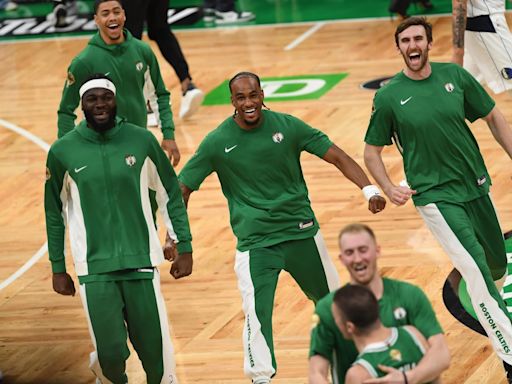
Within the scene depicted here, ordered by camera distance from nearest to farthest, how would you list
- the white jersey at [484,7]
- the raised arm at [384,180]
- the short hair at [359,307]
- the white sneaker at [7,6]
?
the short hair at [359,307]
the raised arm at [384,180]
the white jersey at [484,7]
the white sneaker at [7,6]

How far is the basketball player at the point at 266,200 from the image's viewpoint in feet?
25.8

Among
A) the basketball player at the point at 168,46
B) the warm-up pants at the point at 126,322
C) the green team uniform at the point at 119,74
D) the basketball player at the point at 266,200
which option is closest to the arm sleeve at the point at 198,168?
the basketball player at the point at 266,200

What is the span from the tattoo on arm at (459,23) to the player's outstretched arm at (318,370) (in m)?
4.89

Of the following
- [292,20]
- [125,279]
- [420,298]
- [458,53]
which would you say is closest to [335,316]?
[420,298]

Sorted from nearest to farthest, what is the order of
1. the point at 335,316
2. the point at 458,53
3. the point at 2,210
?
the point at 335,316, the point at 458,53, the point at 2,210

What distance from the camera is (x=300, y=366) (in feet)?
28.5

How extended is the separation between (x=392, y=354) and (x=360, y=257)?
465 millimetres

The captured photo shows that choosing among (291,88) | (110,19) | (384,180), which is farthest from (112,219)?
(291,88)

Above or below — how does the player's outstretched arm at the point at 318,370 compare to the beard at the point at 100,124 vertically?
below

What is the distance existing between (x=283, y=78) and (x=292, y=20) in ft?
11.4

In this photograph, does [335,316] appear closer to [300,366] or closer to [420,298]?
[420,298]

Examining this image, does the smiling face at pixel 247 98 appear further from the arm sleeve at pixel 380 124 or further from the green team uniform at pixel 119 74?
the green team uniform at pixel 119 74

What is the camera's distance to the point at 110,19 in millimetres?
9594

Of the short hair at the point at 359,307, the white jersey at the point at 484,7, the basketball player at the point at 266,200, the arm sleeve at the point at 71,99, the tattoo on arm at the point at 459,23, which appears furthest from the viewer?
the white jersey at the point at 484,7
